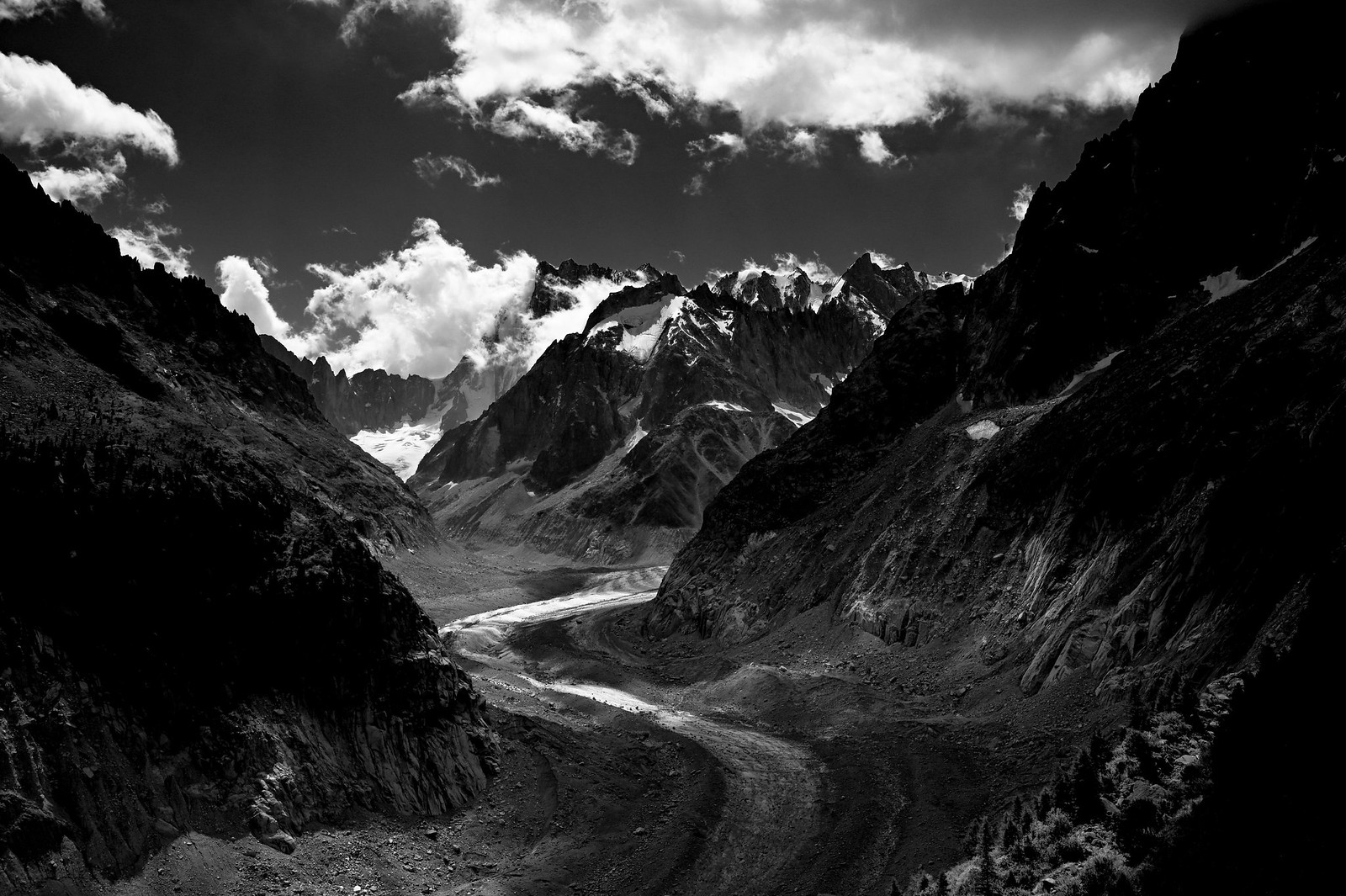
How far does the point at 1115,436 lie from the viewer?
49688mm

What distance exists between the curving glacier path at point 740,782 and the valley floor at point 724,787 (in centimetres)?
12

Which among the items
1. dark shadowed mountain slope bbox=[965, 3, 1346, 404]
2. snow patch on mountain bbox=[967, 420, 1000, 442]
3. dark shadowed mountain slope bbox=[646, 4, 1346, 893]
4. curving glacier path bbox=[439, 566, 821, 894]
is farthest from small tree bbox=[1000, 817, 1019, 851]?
dark shadowed mountain slope bbox=[965, 3, 1346, 404]

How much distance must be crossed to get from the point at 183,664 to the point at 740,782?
2148 centimetres

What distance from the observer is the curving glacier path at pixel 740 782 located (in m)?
27.9

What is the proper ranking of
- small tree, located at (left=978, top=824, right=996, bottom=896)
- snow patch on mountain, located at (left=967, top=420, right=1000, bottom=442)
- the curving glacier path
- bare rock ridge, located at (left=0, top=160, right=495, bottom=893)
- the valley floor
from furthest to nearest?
snow patch on mountain, located at (left=967, top=420, right=1000, bottom=442), the curving glacier path, the valley floor, bare rock ridge, located at (left=0, top=160, right=495, bottom=893), small tree, located at (left=978, top=824, right=996, bottom=896)

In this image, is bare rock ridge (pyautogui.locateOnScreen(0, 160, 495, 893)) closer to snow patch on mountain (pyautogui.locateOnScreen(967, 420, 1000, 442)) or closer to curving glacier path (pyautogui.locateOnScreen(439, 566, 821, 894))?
curving glacier path (pyautogui.locateOnScreen(439, 566, 821, 894))

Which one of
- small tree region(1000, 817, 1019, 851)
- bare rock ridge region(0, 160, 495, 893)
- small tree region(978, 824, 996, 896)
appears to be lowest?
small tree region(978, 824, 996, 896)

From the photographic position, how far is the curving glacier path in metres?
27.9

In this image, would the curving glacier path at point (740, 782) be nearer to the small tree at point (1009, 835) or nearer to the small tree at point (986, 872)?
the small tree at point (986, 872)

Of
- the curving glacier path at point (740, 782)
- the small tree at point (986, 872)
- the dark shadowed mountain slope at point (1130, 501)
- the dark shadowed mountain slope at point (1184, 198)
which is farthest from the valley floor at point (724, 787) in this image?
the dark shadowed mountain slope at point (1184, 198)

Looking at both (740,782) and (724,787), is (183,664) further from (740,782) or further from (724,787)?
(740,782)

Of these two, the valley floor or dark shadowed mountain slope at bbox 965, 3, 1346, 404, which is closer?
the valley floor

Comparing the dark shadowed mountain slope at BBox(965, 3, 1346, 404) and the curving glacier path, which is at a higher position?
the dark shadowed mountain slope at BBox(965, 3, 1346, 404)

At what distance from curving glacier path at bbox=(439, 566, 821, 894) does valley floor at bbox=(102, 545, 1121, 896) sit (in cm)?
12
